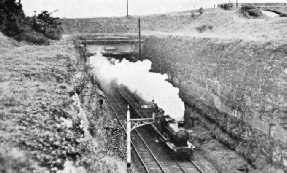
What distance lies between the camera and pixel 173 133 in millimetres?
15484

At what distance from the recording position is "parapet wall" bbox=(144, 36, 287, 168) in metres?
13.5

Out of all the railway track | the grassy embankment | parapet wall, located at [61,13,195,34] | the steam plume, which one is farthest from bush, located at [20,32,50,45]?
parapet wall, located at [61,13,195,34]

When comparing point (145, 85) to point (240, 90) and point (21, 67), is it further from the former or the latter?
point (21, 67)

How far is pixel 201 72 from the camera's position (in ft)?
72.9

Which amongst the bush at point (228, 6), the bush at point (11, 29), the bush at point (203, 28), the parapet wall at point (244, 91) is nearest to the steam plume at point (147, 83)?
the parapet wall at point (244, 91)

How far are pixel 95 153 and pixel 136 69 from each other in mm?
20132

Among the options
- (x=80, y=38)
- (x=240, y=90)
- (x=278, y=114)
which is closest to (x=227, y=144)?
(x=240, y=90)

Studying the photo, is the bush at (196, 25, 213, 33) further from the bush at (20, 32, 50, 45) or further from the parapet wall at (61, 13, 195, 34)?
the bush at (20, 32, 50, 45)

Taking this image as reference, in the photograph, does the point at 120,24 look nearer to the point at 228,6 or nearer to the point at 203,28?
the point at 203,28

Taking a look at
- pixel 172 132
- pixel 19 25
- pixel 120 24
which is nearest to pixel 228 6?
pixel 120 24

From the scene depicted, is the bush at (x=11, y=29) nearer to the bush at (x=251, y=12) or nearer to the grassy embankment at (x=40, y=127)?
the grassy embankment at (x=40, y=127)

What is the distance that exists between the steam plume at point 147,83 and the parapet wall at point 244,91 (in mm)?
2434

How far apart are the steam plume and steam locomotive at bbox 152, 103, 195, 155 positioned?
0.60 meters

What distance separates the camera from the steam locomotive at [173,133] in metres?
15.2
